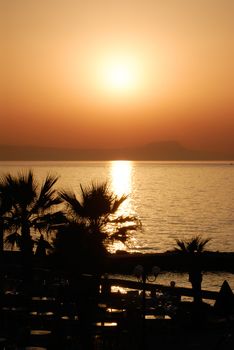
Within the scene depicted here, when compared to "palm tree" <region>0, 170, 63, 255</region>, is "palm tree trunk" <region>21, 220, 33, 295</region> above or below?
below

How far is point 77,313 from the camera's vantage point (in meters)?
18.1

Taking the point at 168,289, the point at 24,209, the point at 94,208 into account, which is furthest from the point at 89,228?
the point at 168,289

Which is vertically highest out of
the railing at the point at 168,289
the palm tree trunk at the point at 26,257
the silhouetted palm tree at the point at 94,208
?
the silhouetted palm tree at the point at 94,208

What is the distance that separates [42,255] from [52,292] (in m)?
3.12

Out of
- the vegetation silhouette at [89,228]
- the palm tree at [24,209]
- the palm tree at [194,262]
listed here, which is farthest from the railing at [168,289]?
the palm tree at [24,209]

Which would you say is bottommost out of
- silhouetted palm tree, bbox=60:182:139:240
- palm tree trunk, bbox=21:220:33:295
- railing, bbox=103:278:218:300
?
railing, bbox=103:278:218:300

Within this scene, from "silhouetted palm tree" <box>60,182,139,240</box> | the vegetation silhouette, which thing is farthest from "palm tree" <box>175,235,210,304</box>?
"silhouetted palm tree" <box>60,182,139,240</box>

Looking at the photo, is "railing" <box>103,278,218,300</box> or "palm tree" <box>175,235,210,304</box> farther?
"palm tree" <box>175,235,210,304</box>

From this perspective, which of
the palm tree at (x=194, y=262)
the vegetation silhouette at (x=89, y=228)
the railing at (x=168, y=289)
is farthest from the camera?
the palm tree at (x=194, y=262)

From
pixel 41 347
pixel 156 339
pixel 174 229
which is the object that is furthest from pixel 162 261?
pixel 174 229

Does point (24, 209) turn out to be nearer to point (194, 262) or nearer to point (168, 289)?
point (168, 289)

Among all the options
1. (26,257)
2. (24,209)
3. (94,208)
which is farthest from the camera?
(24,209)

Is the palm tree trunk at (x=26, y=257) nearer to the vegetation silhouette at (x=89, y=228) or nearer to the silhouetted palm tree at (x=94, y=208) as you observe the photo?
the vegetation silhouette at (x=89, y=228)

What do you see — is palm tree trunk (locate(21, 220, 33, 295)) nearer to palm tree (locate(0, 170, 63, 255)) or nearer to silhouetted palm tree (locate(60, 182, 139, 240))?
palm tree (locate(0, 170, 63, 255))
